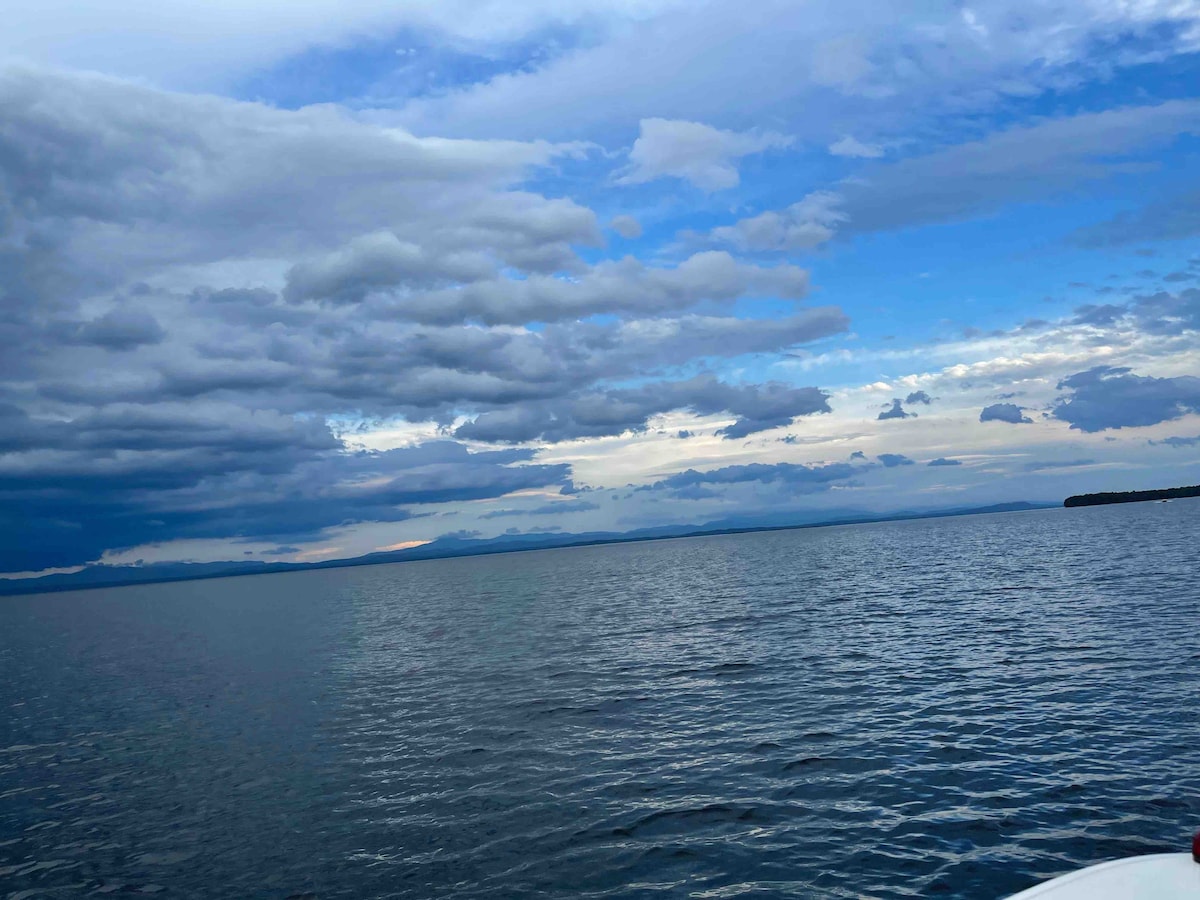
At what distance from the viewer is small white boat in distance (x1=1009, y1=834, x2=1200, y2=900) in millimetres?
9266

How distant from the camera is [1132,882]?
9.52 m

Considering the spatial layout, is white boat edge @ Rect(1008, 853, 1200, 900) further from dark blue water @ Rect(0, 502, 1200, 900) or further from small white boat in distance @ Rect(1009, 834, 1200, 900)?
dark blue water @ Rect(0, 502, 1200, 900)

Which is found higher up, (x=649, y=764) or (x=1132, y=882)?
(x=1132, y=882)

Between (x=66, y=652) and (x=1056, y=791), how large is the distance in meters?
97.6

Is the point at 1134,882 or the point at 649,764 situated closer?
the point at 1134,882

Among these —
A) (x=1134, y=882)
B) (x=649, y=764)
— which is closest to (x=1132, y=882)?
(x=1134, y=882)

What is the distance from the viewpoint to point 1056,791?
18.7 meters

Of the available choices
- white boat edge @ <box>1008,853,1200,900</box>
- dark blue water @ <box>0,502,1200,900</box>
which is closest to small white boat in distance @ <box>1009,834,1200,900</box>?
white boat edge @ <box>1008,853,1200,900</box>

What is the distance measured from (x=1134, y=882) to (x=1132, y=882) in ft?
0.07

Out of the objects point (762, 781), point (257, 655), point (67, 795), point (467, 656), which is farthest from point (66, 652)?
point (762, 781)

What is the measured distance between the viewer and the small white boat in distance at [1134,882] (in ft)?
30.4

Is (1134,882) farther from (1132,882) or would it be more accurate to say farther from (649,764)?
(649,764)

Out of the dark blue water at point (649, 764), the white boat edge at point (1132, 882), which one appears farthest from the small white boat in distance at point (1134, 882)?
the dark blue water at point (649, 764)

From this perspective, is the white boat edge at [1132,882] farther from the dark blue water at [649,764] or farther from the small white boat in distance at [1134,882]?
the dark blue water at [649,764]
